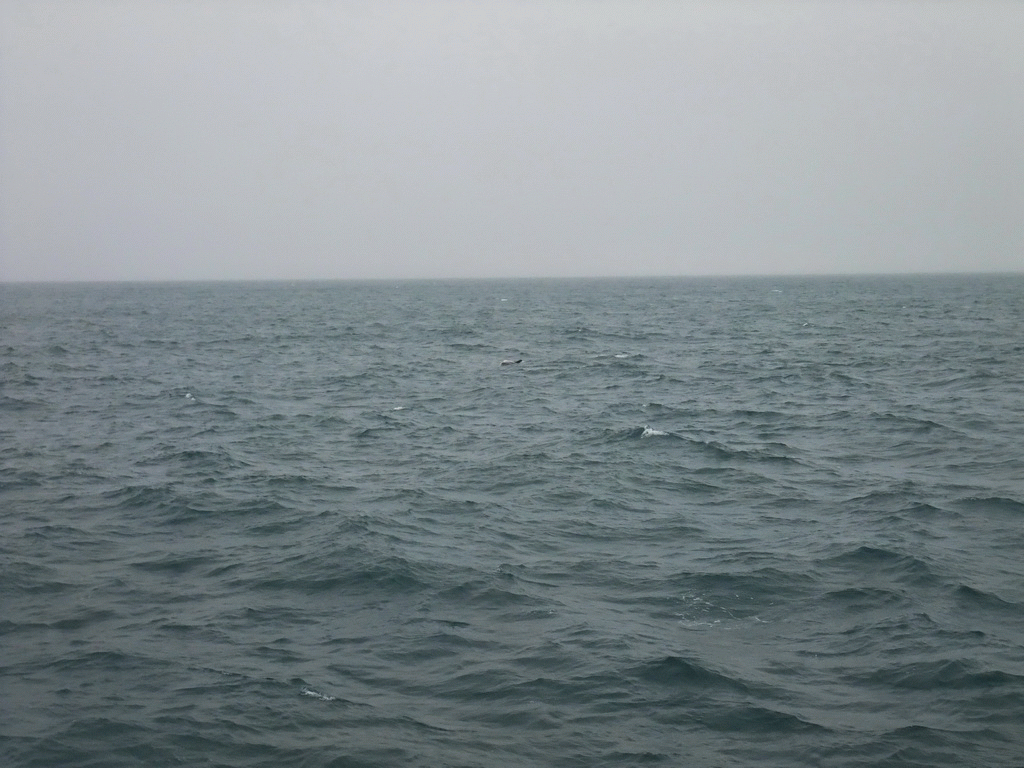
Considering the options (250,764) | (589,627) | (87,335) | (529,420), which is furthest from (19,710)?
(87,335)

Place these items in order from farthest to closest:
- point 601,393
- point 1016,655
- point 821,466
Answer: point 601,393, point 821,466, point 1016,655

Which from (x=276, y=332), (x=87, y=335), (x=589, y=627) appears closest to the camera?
(x=589, y=627)

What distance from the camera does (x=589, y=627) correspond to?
1340cm

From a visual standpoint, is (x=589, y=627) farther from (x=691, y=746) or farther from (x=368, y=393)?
(x=368, y=393)

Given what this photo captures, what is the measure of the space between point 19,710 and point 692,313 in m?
87.7

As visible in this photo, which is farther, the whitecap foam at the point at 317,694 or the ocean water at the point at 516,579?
the whitecap foam at the point at 317,694

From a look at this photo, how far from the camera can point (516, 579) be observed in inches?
604

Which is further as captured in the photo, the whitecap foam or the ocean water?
the whitecap foam

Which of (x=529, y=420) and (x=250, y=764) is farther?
(x=529, y=420)

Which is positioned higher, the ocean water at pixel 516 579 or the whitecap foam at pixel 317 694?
the ocean water at pixel 516 579

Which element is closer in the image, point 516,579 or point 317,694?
point 317,694

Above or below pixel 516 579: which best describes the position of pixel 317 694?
below

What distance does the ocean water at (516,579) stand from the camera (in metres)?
10.6

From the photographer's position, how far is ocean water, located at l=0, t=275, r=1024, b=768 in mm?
10570
